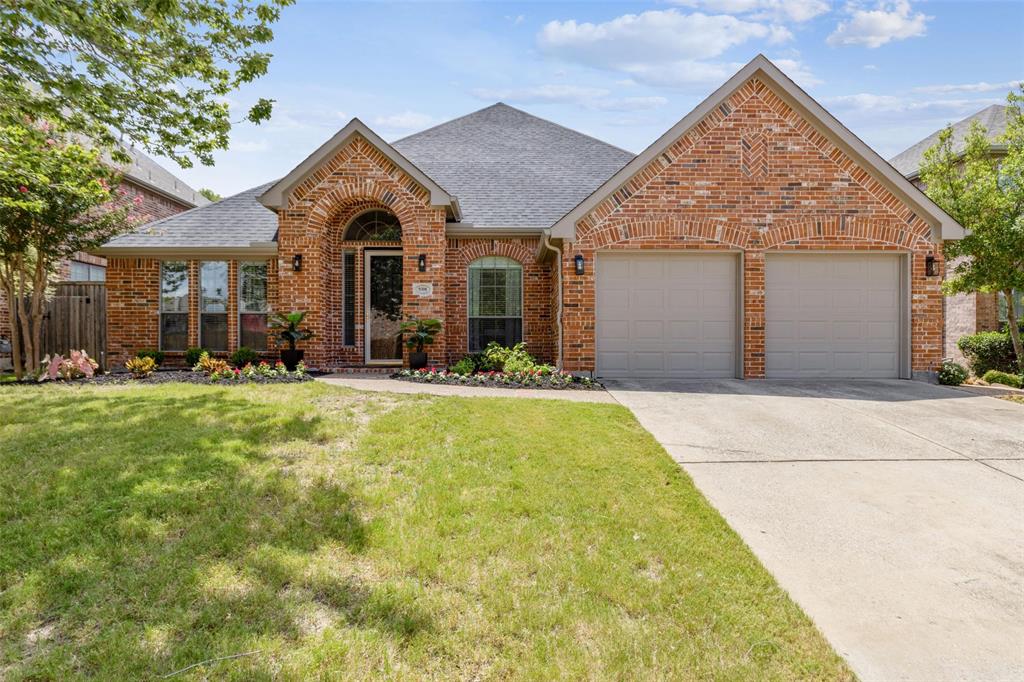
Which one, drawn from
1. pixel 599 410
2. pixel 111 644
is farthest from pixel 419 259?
pixel 111 644


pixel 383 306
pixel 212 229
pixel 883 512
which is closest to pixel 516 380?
pixel 383 306

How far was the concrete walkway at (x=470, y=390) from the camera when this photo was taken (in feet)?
26.1

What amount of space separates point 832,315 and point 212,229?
45.9 feet

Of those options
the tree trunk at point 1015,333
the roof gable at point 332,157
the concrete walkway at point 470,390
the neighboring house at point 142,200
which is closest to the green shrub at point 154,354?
the neighboring house at point 142,200

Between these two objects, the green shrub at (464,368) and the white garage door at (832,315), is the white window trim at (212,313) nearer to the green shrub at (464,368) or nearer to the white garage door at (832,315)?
the green shrub at (464,368)

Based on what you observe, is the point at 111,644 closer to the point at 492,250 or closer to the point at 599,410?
the point at 599,410

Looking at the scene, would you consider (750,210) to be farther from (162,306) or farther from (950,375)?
(162,306)

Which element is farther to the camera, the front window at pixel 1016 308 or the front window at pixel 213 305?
the front window at pixel 1016 308

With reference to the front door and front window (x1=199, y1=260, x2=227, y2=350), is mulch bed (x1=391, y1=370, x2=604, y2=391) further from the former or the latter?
front window (x1=199, y1=260, x2=227, y2=350)

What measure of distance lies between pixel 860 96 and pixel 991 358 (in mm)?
7317

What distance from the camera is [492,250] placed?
1241cm

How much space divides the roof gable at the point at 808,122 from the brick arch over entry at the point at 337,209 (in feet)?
9.76

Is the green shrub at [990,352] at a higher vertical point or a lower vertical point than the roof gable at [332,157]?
lower

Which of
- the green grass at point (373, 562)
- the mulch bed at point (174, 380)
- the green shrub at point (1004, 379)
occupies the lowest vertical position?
the green grass at point (373, 562)
